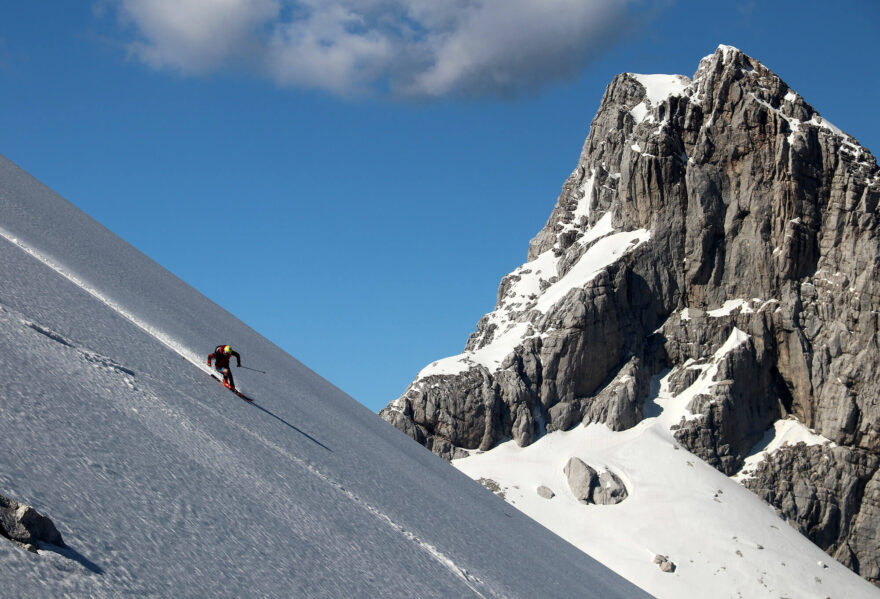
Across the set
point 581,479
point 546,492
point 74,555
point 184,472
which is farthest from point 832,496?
point 74,555

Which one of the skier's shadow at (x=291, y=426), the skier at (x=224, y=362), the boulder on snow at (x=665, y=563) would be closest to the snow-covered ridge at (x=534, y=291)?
the boulder on snow at (x=665, y=563)

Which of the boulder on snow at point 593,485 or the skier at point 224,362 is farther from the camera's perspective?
the boulder on snow at point 593,485

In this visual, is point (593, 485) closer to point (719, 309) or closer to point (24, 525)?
point (719, 309)

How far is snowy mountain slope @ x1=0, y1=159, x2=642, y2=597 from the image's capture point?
6445 mm

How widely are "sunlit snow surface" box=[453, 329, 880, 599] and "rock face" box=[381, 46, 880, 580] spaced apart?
206cm

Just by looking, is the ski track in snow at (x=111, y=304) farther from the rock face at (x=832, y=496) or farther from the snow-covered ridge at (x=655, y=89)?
the snow-covered ridge at (x=655, y=89)

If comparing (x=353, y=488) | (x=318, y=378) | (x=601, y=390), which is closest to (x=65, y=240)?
(x=318, y=378)

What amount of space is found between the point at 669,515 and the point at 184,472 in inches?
2955

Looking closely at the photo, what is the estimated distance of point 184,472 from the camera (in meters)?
8.35

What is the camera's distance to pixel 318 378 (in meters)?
21.9

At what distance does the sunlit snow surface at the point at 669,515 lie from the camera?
2793 inches

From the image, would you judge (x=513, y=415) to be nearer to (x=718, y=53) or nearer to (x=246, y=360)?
(x=718, y=53)

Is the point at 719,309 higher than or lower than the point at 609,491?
higher

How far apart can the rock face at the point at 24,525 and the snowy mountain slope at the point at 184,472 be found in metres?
0.09
